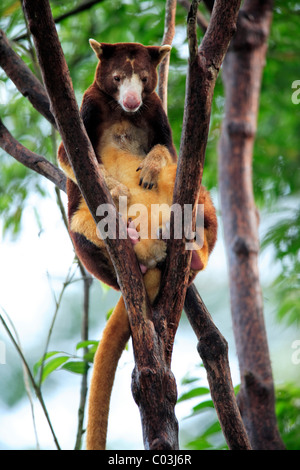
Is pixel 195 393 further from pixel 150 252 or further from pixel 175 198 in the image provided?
pixel 175 198

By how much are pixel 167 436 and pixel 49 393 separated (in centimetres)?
943

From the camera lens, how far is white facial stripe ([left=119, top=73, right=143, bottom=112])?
2660mm

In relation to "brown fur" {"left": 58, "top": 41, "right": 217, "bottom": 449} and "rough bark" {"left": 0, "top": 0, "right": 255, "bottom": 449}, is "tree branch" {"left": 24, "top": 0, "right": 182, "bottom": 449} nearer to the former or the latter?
"rough bark" {"left": 0, "top": 0, "right": 255, "bottom": 449}

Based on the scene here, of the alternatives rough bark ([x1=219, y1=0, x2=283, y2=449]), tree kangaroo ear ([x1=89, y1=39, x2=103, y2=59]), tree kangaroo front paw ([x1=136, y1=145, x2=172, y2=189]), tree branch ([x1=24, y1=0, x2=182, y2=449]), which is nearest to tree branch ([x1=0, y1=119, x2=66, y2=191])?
A: tree kangaroo front paw ([x1=136, y1=145, x2=172, y2=189])

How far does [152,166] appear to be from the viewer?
2607mm

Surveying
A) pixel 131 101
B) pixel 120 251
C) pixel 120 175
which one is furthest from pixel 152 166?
pixel 120 251

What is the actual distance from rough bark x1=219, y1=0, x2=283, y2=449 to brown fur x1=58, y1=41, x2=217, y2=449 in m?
0.98

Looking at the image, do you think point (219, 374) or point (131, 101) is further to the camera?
point (131, 101)

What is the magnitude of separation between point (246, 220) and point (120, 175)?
4.66 ft

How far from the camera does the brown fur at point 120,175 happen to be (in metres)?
2.43

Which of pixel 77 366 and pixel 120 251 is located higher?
pixel 120 251

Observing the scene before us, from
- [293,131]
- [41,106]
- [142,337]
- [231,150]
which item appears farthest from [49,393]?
[142,337]

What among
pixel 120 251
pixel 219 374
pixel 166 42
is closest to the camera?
pixel 120 251

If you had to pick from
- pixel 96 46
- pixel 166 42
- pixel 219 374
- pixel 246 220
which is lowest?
pixel 219 374
